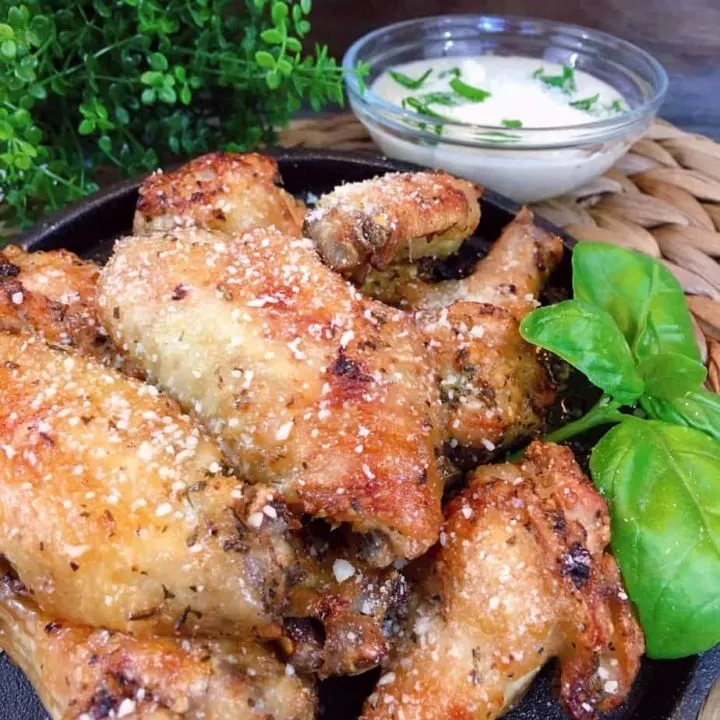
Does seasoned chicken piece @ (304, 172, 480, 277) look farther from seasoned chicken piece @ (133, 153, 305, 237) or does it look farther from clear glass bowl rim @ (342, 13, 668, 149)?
clear glass bowl rim @ (342, 13, 668, 149)

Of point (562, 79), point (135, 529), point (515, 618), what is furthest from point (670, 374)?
point (562, 79)

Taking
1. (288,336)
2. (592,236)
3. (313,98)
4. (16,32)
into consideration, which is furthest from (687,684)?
(16,32)

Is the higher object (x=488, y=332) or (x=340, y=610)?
(x=488, y=332)

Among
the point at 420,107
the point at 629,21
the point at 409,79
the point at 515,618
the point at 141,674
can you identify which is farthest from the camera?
the point at 629,21

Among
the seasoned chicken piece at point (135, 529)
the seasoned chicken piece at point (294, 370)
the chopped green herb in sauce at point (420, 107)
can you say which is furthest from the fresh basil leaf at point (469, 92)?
the seasoned chicken piece at point (135, 529)

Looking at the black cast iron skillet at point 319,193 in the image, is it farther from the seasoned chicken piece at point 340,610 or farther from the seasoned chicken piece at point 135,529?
the seasoned chicken piece at point 135,529

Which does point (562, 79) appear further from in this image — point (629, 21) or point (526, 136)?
point (629, 21)
